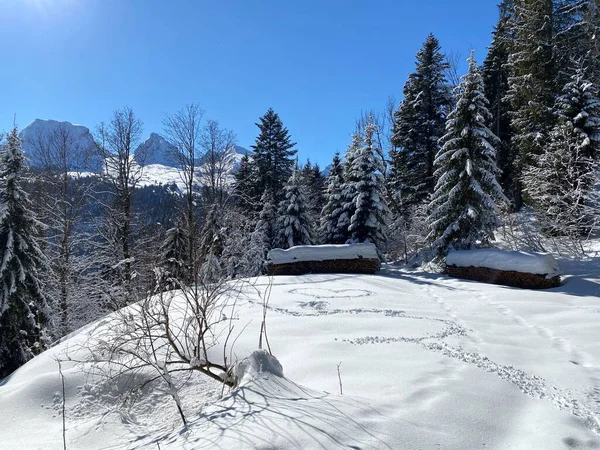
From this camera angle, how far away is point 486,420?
9.82 feet

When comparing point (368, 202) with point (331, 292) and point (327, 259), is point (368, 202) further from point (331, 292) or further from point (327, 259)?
point (331, 292)

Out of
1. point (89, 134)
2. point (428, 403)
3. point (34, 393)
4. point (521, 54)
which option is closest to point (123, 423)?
point (34, 393)

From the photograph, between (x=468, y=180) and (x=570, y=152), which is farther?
(x=468, y=180)

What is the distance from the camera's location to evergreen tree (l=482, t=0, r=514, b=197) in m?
23.2

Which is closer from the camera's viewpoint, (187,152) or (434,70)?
(187,152)

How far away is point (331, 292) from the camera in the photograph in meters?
9.85

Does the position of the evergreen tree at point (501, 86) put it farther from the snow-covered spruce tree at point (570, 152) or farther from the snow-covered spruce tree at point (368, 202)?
the snow-covered spruce tree at point (368, 202)

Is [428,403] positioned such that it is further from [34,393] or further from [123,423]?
[34,393]

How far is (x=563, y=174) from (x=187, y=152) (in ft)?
58.3

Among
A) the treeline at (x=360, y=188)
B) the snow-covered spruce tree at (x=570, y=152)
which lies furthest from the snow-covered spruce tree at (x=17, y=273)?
the snow-covered spruce tree at (x=570, y=152)

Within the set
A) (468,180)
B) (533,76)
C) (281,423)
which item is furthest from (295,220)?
(281,423)

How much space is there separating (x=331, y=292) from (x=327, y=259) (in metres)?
4.52

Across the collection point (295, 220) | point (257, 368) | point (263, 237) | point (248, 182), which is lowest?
point (257, 368)

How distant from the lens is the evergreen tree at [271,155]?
27.4 m
